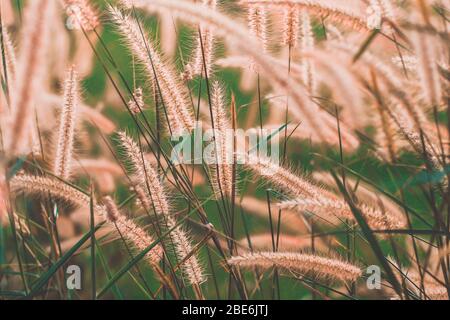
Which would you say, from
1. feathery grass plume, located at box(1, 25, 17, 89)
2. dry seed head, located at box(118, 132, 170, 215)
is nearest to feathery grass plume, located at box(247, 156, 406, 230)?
dry seed head, located at box(118, 132, 170, 215)

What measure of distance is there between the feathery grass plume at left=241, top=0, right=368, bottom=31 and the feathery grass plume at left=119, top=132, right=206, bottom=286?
0.27 m

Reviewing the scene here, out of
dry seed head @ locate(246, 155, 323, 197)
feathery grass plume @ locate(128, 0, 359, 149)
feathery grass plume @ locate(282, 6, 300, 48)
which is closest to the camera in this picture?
feathery grass plume @ locate(128, 0, 359, 149)

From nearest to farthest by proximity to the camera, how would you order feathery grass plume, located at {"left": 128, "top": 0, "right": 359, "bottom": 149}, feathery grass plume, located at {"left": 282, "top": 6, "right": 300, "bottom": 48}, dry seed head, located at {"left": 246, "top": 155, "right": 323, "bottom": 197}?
feathery grass plume, located at {"left": 128, "top": 0, "right": 359, "bottom": 149}, dry seed head, located at {"left": 246, "top": 155, "right": 323, "bottom": 197}, feathery grass plume, located at {"left": 282, "top": 6, "right": 300, "bottom": 48}

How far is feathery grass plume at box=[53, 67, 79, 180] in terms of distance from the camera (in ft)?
3.19

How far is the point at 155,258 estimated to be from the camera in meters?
0.96

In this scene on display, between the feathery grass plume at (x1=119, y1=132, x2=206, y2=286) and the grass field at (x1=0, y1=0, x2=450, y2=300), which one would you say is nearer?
the grass field at (x1=0, y1=0, x2=450, y2=300)

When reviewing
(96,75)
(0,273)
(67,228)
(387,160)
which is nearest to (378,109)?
(387,160)

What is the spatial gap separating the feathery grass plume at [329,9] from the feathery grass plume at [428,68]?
0.27 ft

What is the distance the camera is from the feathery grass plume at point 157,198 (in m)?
0.95

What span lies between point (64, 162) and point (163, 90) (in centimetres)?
18

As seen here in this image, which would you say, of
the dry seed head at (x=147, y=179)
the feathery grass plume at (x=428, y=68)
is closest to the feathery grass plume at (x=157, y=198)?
the dry seed head at (x=147, y=179)

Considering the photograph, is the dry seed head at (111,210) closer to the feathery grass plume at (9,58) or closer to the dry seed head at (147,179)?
the dry seed head at (147,179)

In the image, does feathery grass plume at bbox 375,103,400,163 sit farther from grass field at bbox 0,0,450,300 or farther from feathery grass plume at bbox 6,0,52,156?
feathery grass plume at bbox 6,0,52,156
